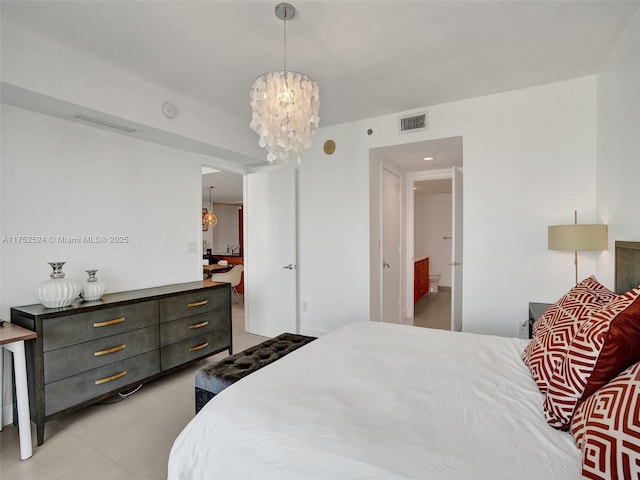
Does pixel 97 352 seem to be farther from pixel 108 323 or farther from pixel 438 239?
pixel 438 239

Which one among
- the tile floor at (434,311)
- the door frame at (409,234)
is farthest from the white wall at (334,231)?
the door frame at (409,234)

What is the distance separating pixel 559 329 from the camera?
1394mm

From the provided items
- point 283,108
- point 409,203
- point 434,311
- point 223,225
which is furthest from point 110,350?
point 223,225

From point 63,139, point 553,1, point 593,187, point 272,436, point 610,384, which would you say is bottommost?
point 272,436

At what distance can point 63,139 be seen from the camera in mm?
2654

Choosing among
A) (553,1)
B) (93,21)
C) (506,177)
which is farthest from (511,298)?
(93,21)

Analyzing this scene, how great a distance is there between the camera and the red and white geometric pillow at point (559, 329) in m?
1.29

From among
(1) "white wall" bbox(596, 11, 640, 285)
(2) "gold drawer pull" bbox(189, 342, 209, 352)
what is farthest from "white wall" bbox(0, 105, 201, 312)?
(1) "white wall" bbox(596, 11, 640, 285)

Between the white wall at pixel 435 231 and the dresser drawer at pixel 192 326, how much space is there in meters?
5.59

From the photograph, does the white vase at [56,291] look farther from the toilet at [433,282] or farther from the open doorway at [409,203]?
the toilet at [433,282]

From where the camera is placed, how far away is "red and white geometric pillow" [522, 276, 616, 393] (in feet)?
4.24

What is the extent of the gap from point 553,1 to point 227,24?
6.41ft

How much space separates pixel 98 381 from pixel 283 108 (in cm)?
233

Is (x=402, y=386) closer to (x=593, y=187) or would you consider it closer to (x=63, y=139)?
(x=593, y=187)
